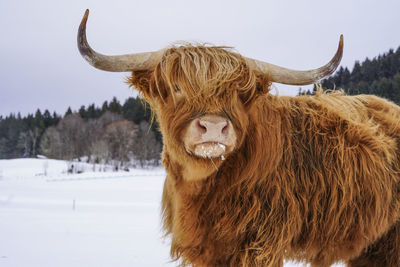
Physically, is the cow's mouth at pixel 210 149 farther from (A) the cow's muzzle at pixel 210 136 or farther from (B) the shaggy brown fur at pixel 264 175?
(B) the shaggy brown fur at pixel 264 175

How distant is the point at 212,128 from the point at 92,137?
5220 cm

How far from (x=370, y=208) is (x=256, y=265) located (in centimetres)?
108

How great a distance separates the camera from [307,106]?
9.36ft

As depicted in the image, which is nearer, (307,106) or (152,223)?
(307,106)

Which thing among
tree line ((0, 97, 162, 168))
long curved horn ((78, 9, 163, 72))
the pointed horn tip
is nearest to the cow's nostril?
long curved horn ((78, 9, 163, 72))

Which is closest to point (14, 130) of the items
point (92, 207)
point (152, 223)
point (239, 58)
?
point (92, 207)

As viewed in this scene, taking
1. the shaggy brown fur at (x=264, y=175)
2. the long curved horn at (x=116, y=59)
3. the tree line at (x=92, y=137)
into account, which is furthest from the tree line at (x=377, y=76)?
the tree line at (x=92, y=137)

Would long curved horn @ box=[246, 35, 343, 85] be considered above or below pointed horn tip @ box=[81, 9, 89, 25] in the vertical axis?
below

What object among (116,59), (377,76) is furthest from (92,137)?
(116,59)

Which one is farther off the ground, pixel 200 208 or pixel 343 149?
pixel 343 149

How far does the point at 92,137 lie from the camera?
51000mm

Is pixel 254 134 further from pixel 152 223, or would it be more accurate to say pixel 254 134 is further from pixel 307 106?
pixel 152 223

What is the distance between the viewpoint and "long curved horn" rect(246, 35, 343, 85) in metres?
2.50

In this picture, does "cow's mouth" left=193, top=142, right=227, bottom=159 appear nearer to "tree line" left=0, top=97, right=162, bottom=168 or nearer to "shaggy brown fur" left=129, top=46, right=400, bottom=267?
"shaggy brown fur" left=129, top=46, right=400, bottom=267
